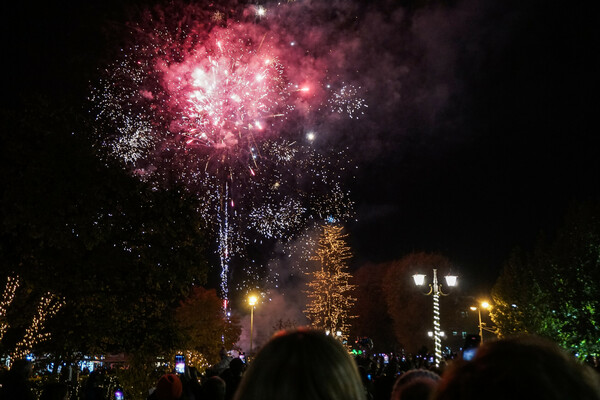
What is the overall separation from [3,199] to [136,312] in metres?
5.49

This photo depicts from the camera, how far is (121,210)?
14602 mm

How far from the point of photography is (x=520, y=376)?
129cm

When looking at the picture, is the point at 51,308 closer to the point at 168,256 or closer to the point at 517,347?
the point at 168,256

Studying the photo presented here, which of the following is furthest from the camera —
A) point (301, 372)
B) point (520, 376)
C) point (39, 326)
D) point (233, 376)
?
point (39, 326)

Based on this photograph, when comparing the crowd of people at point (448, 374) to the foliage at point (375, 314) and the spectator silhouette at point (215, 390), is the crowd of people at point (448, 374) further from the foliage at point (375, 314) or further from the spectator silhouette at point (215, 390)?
the foliage at point (375, 314)

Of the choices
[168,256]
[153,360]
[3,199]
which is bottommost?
[153,360]

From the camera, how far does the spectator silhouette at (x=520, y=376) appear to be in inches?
49.6

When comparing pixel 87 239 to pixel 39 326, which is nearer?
pixel 87 239

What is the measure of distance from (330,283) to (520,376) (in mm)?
61709

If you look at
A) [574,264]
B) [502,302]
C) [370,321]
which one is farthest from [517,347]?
[370,321]

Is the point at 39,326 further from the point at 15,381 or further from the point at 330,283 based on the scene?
the point at 330,283

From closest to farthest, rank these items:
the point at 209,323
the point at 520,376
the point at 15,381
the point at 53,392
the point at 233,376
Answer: the point at 520,376 < the point at 15,381 < the point at 53,392 < the point at 233,376 < the point at 209,323

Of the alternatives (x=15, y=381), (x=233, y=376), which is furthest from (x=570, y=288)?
(x=15, y=381)

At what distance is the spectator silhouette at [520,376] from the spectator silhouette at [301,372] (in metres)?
0.60
